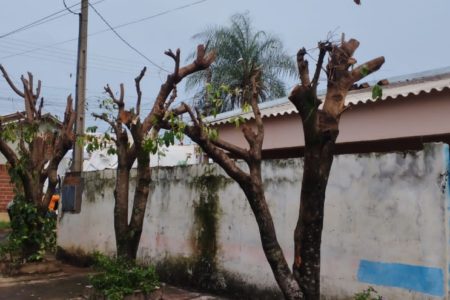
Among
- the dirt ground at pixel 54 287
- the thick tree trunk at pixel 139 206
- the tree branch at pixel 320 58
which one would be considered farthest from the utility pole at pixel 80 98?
the tree branch at pixel 320 58

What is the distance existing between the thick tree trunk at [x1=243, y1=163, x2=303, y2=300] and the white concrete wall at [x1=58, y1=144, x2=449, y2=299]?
5.12 ft

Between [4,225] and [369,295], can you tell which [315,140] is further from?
[4,225]

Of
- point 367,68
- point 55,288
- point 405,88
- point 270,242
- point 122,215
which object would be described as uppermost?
point 405,88

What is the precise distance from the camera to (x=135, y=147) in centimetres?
704

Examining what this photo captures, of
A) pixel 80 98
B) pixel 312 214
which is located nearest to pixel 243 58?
pixel 80 98

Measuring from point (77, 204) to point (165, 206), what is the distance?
2.89 metres

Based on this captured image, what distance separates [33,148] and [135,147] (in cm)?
340

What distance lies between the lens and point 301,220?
425 cm

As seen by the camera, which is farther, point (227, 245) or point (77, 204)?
point (77, 204)

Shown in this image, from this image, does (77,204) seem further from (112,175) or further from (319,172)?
(319,172)

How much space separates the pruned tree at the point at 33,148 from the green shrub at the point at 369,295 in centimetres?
612

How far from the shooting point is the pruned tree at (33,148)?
30.3ft

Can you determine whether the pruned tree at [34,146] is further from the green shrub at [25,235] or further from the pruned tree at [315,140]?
the pruned tree at [315,140]

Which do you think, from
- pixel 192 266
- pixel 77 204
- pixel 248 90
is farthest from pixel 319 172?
pixel 77 204
